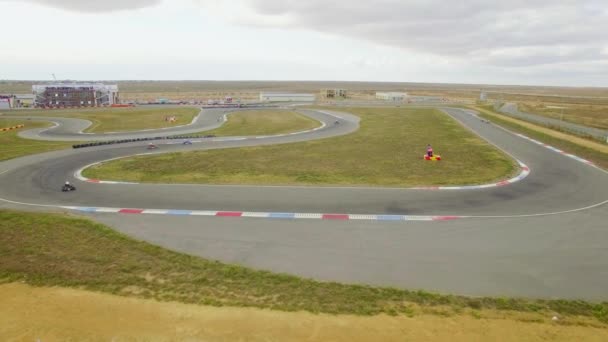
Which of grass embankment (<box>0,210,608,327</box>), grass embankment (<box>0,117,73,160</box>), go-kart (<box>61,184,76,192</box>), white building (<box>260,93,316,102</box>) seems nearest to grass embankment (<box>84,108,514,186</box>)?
go-kart (<box>61,184,76,192</box>)

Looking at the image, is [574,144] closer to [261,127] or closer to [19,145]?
[261,127]

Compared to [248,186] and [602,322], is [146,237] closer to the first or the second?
[248,186]

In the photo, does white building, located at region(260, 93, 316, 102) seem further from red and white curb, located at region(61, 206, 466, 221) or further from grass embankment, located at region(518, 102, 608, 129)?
red and white curb, located at region(61, 206, 466, 221)

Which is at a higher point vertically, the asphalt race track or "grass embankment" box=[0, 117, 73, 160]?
"grass embankment" box=[0, 117, 73, 160]

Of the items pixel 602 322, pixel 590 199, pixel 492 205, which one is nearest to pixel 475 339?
pixel 602 322

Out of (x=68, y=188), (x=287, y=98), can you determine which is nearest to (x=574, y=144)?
(x=68, y=188)

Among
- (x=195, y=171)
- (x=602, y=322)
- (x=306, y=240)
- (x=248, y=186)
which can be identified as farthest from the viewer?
(x=195, y=171)
